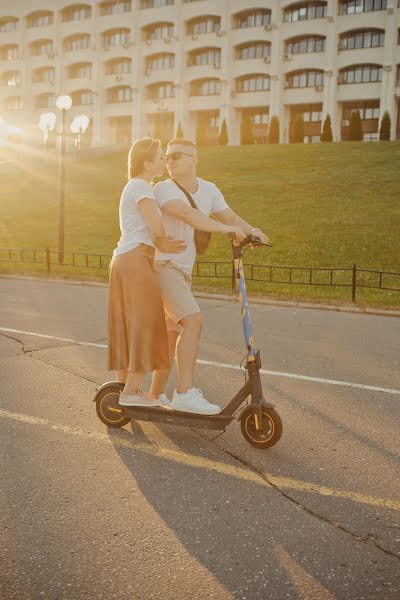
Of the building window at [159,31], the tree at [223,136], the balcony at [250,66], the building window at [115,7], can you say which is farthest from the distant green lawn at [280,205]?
the building window at [115,7]

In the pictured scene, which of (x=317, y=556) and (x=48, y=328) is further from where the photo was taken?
(x=48, y=328)

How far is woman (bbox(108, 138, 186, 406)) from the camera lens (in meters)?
4.22

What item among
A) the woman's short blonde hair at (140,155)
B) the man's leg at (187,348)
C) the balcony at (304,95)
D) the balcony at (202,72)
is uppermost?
the balcony at (202,72)

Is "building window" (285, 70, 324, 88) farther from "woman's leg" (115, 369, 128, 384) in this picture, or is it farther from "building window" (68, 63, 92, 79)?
"woman's leg" (115, 369, 128, 384)

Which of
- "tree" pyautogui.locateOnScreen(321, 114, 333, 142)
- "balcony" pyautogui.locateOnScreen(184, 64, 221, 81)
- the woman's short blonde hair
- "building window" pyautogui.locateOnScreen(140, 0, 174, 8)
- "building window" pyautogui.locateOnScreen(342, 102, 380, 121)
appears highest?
"building window" pyautogui.locateOnScreen(140, 0, 174, 8)

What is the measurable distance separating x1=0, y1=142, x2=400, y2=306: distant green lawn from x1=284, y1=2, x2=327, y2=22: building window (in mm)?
21370

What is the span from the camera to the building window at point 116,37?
67.6m

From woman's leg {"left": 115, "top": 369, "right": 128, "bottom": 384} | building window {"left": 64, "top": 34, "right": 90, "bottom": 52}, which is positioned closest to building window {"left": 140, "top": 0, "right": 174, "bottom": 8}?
building window {"left": 64, "top": 34, "right": 90, "bottom": 52}

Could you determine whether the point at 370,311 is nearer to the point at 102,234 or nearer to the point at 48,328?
the point at 48,328

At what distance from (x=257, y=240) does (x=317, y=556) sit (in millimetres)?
1959

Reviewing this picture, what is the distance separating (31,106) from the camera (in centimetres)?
7406

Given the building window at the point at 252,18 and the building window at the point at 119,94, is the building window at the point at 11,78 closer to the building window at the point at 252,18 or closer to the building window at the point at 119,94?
the building window at the point at 119,94

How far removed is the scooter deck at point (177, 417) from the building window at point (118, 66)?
68694 millimetres

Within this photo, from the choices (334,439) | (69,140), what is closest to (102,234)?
(334,439)
